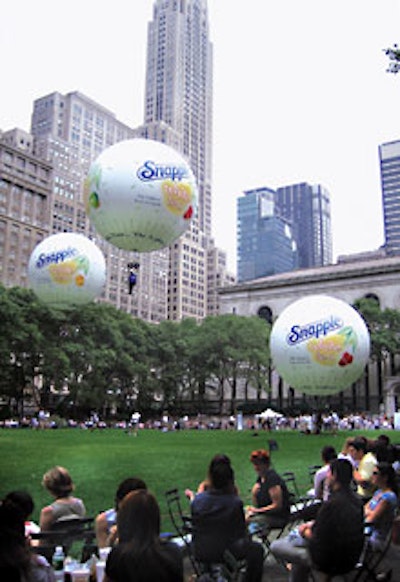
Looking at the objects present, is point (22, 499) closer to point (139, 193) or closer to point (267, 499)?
point (267, 499)

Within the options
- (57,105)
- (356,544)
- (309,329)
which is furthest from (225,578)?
(57,105)

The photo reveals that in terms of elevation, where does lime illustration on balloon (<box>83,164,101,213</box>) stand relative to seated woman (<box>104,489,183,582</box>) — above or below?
above

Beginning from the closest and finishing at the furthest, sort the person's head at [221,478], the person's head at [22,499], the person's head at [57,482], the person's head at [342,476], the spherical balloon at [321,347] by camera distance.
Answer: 1. the person's head at [22,499]
2. the person's head at [221,478]
3. the person's head at [342,476]
4. the person's head at [57,482]
5. the spherical balloon at [321,347]

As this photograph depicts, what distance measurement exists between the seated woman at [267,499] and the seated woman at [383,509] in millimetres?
1146

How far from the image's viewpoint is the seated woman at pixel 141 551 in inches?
154

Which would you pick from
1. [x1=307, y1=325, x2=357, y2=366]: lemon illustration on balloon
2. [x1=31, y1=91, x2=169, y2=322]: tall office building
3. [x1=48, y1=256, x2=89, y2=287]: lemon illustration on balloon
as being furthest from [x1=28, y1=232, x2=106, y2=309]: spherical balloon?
[x1=31, y1=91, x2=169, y2=322]: tall office building

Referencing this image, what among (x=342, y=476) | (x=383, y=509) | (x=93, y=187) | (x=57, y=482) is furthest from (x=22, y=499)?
(x=93, y=187)

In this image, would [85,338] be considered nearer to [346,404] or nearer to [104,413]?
[104,413]

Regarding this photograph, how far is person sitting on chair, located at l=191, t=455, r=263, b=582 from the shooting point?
6.05m

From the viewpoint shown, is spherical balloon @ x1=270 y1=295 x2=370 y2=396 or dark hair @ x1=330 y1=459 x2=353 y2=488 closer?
dark hair @ x1=330 y1=459 x2=353 y2=488

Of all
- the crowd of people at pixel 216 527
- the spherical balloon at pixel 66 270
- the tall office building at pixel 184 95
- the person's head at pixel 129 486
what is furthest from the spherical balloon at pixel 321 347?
the tall office building at pixel 184 95

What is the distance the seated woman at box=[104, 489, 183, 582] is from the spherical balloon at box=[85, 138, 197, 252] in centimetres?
737

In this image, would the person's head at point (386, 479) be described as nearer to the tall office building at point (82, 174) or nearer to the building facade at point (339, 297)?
the building facade at point (339, 297)

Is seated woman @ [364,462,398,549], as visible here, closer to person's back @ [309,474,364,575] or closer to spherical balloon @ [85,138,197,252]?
person's back @ [309,474,364,575]
